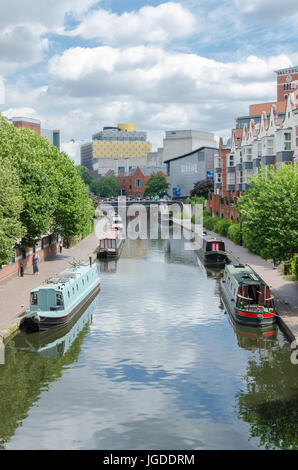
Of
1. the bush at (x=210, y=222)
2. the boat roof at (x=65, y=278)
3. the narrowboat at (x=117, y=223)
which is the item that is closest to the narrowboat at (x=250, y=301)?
the boat roof at (x=65, y=278)

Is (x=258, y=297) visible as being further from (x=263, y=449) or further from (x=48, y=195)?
(x=48, y=195)

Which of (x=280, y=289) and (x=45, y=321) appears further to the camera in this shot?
(x=280, y=289)

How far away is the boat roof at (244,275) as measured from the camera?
109 feet

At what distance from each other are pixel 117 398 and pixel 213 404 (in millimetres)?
3784

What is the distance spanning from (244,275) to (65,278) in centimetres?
1200

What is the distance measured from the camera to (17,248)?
44125mm

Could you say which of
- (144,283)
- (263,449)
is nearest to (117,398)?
(263,449)

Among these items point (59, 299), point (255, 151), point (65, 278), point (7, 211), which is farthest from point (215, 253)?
point (59, 299)

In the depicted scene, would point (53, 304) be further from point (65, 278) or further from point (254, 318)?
point (254, 318)

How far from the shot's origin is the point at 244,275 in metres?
35.4

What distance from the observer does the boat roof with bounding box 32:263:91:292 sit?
3117cm

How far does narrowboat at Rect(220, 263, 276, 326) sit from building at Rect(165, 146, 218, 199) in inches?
4947

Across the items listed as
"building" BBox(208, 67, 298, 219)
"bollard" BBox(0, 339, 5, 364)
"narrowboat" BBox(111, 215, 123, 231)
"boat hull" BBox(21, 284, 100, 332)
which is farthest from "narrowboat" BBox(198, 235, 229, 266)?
"narrowboat" BBox(111, 215, 123, 231)

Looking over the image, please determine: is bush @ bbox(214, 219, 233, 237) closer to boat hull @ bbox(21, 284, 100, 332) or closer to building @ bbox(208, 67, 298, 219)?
building @ bbox(208, 67, 298, 219)
